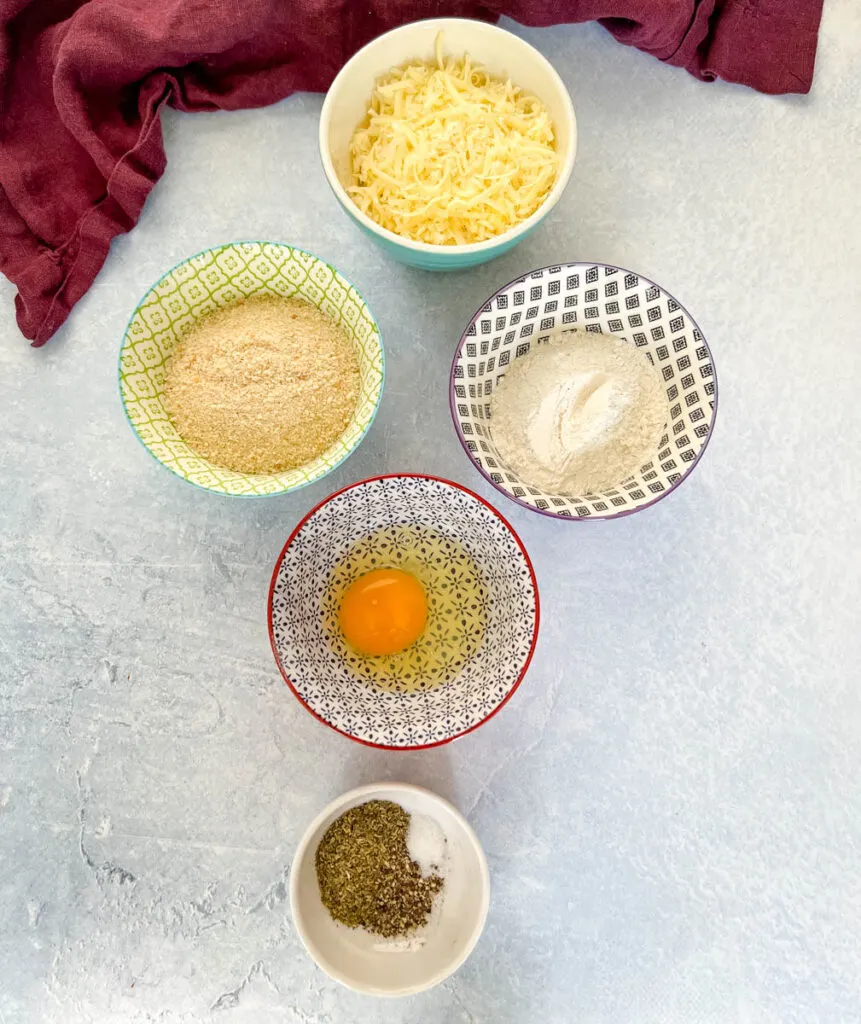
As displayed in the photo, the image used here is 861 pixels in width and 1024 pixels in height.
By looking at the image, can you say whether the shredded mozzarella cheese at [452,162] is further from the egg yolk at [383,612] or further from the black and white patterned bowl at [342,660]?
the egg yolk at [383,612]

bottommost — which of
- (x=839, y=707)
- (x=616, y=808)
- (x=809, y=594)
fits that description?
(x=616, y=808)

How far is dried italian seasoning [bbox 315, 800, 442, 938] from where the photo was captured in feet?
4.32

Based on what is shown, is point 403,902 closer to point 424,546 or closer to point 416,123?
point 424,546

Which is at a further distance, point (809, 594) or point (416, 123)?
point (809, 594)

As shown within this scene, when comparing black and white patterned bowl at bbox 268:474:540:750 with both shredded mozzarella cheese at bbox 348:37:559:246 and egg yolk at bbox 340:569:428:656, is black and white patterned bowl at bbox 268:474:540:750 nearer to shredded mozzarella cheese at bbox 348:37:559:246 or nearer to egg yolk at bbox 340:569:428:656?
egg yolk at bbox 340:569:428:656

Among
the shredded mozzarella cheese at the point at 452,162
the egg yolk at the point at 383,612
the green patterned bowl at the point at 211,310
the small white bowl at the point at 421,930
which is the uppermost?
the shredded mozzarella cheese at the point at 452,162

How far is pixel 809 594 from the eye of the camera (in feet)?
4.71

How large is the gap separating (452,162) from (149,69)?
56cm

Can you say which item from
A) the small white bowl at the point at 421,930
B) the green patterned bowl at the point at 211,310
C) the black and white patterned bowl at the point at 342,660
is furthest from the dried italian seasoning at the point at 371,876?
the green patterned bowl at the point at 211,310

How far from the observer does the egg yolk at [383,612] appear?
1345 mm

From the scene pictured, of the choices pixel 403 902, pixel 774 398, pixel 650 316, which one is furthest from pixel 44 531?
pixel 774 398

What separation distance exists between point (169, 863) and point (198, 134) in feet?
4.07

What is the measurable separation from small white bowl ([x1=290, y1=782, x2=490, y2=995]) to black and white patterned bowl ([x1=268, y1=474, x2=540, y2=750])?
12 cm

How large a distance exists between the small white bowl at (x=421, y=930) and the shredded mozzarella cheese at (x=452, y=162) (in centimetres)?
88
